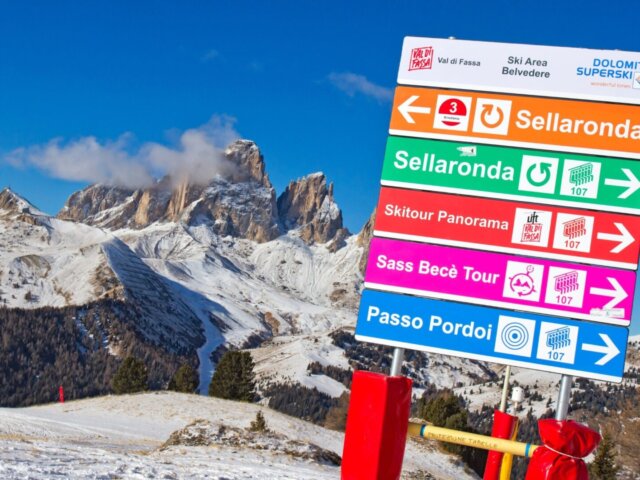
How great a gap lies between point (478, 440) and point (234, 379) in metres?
78.8

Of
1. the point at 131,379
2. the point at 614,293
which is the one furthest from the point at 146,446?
the point at 131,379

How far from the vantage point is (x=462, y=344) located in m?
9.88

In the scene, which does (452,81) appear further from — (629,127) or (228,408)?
(228,408)

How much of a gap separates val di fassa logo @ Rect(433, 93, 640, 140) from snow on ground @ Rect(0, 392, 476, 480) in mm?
7504

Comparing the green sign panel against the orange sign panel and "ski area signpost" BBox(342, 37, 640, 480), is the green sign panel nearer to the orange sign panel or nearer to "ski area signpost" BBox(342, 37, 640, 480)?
"ski area signpost" BBox(342, 37, 640, 480)

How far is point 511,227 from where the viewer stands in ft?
33.2

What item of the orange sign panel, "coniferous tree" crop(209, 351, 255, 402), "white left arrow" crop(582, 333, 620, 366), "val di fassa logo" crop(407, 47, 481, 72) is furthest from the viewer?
"coniferous tree" crop(209, 351, 255, 402)

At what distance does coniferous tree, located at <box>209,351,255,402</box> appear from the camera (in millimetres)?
84412

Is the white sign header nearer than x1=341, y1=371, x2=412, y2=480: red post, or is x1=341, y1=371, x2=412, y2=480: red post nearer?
x1=341, y1=371, x2=412, y2=480: red post

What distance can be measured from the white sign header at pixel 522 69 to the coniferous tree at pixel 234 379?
7598 cm

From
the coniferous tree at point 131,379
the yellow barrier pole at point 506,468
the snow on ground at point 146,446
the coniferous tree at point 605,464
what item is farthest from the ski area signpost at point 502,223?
the coniferous tree at point 131,379

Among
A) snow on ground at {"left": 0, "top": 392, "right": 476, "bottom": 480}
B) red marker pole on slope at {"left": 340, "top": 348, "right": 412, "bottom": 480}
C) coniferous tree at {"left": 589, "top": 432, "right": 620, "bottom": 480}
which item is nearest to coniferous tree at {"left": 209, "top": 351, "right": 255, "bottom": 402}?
snow on ground at {"left": 0, "top": 392, "right": 476, "bottom": 480}

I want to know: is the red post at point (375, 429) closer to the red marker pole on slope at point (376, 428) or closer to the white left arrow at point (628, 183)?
the red marker pole on slope at point (376, 428)

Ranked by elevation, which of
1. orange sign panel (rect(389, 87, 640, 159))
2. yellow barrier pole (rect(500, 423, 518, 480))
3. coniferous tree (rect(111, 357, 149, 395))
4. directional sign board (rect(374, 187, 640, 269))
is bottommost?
coniferous tree (rect(111, 357, 149, 395))
